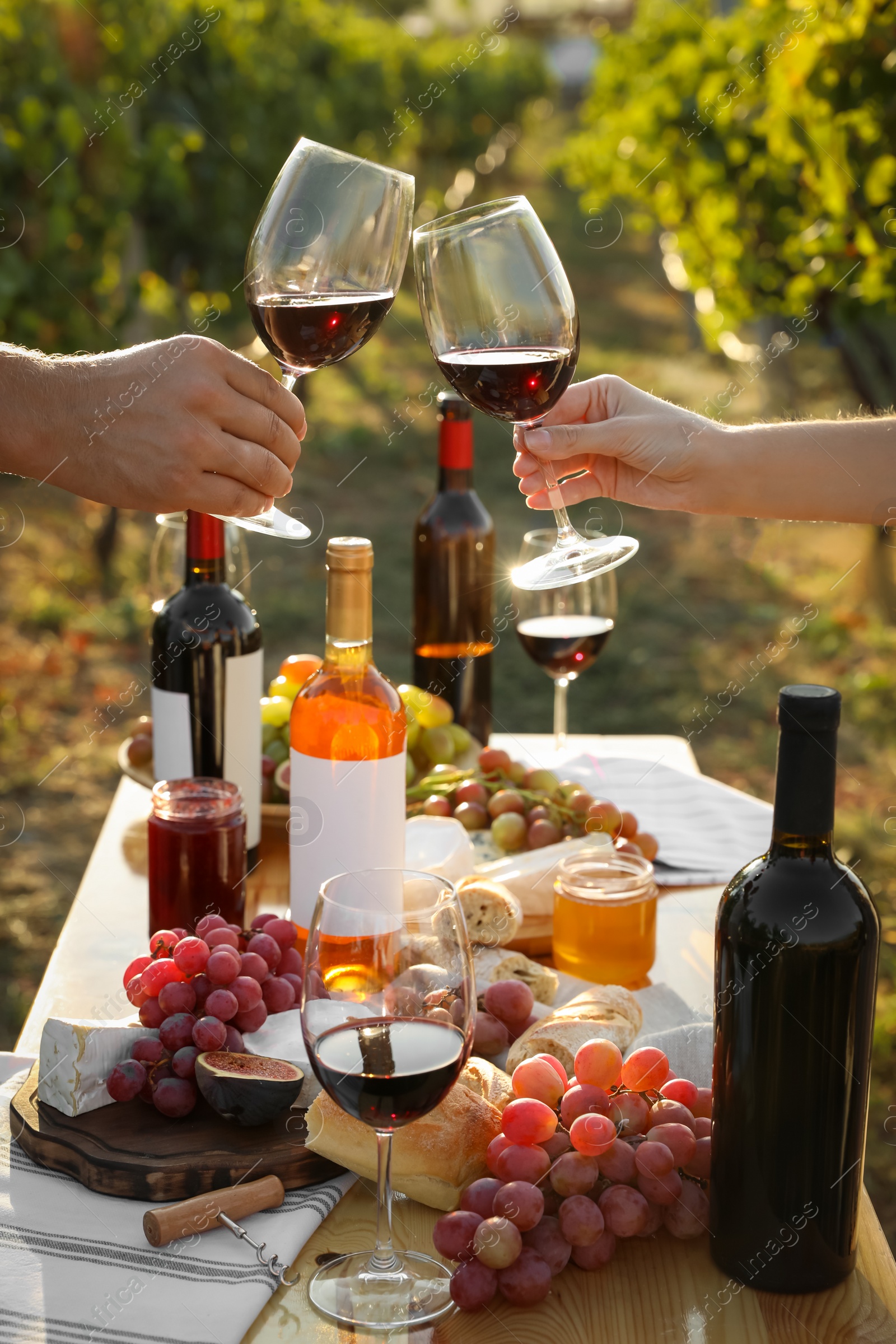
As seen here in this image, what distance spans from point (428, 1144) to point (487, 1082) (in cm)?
10

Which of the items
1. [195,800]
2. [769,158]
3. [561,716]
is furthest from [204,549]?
[769,158]

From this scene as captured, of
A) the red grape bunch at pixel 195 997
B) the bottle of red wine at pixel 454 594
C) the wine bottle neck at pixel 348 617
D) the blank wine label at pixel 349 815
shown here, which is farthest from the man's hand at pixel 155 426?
the bottle of red wine at pixel 454 594

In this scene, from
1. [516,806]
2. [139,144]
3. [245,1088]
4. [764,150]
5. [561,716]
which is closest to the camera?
[245,1088]

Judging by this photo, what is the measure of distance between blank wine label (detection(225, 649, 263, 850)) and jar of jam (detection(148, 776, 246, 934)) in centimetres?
18

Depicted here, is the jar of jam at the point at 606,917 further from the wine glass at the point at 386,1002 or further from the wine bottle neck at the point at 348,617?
the wine glass at the point at 386,1002

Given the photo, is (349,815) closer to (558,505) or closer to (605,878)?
(605,878)

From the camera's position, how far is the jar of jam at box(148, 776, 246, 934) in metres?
1.52

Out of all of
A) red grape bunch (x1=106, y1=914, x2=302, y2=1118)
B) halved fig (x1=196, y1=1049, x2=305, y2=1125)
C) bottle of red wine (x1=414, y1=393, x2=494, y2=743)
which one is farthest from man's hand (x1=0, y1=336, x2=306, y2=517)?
bottle of red wine (x1=414, y1=393, x2=494, y2=743)

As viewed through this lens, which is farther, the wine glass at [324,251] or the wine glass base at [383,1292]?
the wine glass at [324,251]

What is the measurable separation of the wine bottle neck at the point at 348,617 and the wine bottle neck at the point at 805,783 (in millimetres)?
555

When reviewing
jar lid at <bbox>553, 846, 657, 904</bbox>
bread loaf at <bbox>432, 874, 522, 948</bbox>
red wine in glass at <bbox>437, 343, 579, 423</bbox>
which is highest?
red wine in glass at <bbox>437, 343, 579, 423</bbox>

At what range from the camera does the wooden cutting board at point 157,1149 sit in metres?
1.12

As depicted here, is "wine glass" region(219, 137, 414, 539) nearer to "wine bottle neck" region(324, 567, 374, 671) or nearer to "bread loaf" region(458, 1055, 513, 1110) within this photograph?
"wine bottle neck" region(324, 567, 374, 671)

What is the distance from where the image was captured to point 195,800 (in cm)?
153
